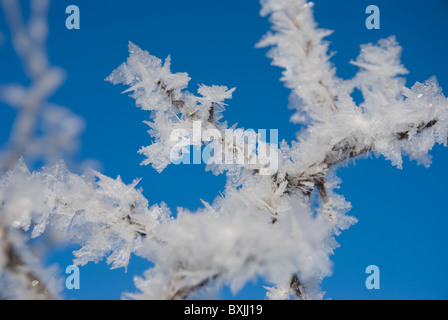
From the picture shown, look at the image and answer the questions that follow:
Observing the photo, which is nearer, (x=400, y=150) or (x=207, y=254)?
(x=207, y=254)

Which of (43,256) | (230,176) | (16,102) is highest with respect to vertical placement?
(16,102)

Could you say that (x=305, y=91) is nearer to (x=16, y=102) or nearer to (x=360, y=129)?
(x=360, y=129)

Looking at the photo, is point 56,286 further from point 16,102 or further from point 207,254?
point 16,102

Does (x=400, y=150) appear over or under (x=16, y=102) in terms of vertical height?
under
